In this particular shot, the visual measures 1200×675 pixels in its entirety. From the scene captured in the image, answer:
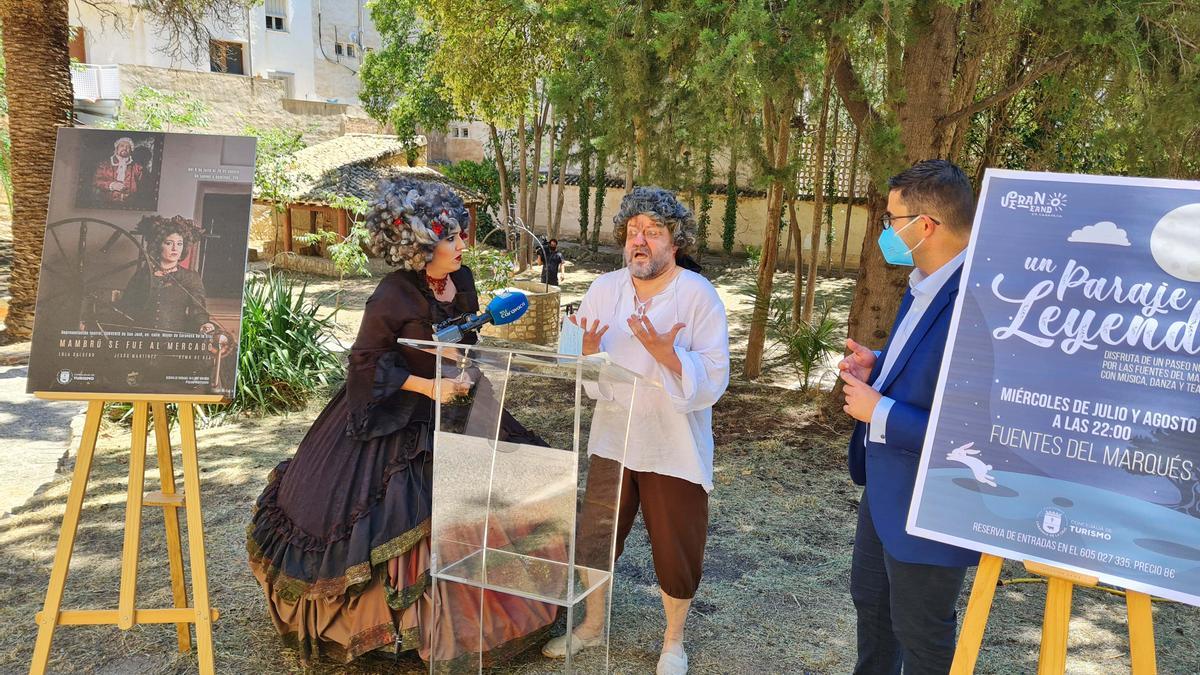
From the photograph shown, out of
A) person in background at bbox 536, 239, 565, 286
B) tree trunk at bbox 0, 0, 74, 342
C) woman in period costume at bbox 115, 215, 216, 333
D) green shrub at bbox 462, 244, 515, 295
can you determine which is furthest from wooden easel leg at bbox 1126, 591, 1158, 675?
person in background at bbox 536, 239, 565, 286

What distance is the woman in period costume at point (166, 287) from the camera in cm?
282

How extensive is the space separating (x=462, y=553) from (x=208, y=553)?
2159mm

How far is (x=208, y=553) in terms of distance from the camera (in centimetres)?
419

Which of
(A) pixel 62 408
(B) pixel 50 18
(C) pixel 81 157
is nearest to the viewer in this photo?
(C) pixel 81 157

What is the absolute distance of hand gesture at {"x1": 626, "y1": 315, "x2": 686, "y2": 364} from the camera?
2748 mm

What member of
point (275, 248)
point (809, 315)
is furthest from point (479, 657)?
point (275, 248)

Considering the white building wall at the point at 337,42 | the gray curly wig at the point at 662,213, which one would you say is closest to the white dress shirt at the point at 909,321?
the gray curly wig at the point at 662,213

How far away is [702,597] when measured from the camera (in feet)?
12.9

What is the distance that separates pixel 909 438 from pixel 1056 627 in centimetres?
51

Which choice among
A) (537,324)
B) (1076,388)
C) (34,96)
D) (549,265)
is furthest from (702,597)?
(549,265)

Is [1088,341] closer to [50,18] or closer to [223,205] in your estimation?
[223,205]

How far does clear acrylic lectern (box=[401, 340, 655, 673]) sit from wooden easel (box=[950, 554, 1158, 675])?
1.00 meters

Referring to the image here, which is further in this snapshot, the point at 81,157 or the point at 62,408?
the point at 62,408

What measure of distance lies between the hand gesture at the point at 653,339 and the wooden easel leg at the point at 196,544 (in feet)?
4.58
